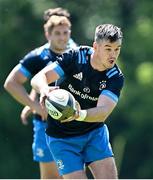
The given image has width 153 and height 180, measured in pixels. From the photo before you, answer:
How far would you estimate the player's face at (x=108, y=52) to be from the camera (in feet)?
30.3

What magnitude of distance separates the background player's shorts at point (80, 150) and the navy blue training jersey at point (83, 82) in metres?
0.06

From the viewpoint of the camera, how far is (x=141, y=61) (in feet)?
73.4

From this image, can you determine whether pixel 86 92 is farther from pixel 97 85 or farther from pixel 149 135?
pixel 149 135

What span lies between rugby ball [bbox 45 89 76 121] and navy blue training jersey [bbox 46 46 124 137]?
1.59 ft

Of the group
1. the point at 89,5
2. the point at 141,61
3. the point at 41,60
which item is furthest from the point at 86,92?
the point at 89,5

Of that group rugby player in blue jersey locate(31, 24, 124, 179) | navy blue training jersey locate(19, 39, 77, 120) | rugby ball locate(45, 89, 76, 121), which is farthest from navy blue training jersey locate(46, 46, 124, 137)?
navy blue training jersey locate(19, 39, 77, 120)

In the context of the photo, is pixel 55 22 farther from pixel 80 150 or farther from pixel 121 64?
pixel 121 64

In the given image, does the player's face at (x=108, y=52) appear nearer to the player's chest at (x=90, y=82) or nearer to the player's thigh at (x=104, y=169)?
the player's chest at (x=90, y=82)

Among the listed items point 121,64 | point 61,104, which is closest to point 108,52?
point 61,104

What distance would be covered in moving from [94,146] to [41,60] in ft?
6.28

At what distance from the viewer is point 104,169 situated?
30.8ft

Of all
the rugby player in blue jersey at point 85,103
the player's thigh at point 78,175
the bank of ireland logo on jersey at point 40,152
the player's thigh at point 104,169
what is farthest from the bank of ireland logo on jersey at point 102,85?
the bank of ireland logo on jersey at point 40,152

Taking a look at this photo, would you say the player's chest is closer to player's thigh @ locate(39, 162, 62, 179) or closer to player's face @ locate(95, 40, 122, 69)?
player's face @ locate(95, 40, 122, 69)

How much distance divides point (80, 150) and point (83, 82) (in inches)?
24.0
